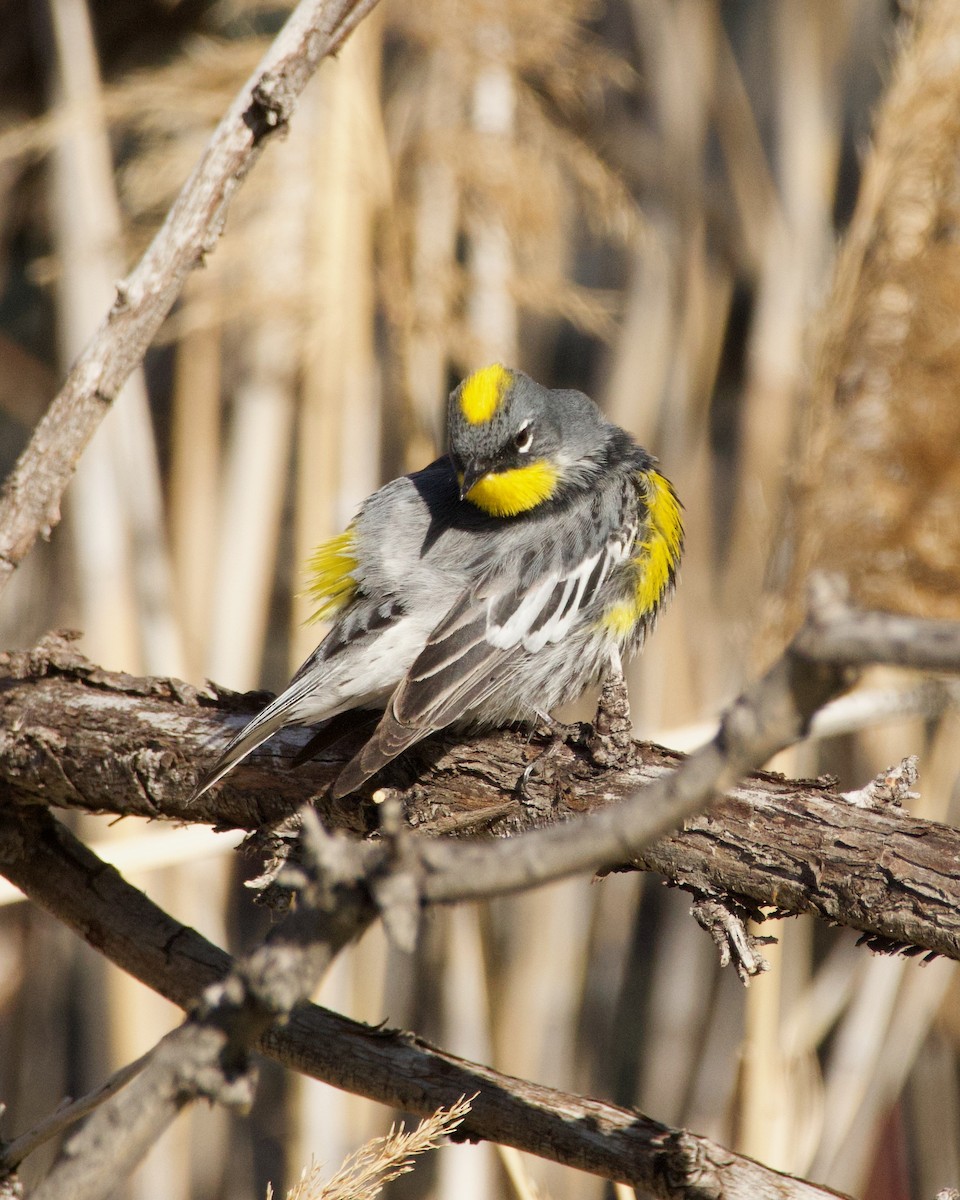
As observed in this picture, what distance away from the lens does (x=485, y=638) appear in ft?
7.59

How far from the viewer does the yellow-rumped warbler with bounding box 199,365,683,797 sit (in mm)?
2279

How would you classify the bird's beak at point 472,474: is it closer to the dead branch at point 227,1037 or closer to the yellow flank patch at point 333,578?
the yellow flank patch at point 333,578

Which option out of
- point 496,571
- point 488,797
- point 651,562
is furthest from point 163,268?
point 651,562

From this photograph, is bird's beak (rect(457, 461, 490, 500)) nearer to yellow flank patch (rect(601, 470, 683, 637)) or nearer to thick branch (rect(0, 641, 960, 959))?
yellow flank patch (rect(601, 470, 683, 637))

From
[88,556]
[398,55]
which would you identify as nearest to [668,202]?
[398,55]

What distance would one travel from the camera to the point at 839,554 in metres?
2.97

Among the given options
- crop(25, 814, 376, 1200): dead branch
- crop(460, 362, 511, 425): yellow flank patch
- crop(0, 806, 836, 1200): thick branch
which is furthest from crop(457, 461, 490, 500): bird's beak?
crop(25, 814, 376, 1200): dead branch

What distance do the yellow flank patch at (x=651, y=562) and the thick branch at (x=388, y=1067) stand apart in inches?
43.4

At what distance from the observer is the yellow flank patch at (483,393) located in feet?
8.39

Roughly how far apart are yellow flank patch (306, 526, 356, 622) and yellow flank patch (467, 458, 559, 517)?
31cm

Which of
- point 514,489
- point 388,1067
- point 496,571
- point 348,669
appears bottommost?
point 388,1067

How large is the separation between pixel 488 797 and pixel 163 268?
1045 mm

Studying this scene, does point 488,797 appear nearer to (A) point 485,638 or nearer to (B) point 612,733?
(B) point 612,733

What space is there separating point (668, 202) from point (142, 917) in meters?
3.42
